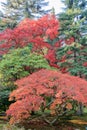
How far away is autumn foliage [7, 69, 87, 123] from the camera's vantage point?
1437cm

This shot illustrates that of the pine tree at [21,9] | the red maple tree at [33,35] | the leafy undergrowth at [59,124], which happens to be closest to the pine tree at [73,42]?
the red maple tree at [33,35]

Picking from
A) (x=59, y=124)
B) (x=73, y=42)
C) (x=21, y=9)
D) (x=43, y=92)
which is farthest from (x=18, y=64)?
(x=21, y=9)

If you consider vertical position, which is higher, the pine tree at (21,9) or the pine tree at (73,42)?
the pine tree at (21,9)

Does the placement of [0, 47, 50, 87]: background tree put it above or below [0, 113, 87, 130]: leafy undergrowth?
above

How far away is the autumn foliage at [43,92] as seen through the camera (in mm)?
14367

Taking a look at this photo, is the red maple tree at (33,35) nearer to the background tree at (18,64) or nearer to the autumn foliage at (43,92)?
the background tree at (18,64)

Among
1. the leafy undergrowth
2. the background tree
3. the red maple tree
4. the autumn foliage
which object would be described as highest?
the red maple tree

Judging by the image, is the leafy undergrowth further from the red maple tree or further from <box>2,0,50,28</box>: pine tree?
<box>2,0,50,28</box>: pine tree

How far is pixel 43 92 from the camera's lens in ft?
47.5

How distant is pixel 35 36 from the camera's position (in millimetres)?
21047

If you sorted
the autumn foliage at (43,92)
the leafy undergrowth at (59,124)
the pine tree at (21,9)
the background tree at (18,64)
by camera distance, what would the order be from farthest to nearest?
the pine tree at (21,9), the background tree at (18,64), the leafy undergrowth at (59,124), the autumn foliage at (43,92)

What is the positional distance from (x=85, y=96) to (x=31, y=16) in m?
17.1

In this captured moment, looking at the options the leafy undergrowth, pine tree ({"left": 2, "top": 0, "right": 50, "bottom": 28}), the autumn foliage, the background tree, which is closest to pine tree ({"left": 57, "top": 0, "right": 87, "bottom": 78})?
the background tree

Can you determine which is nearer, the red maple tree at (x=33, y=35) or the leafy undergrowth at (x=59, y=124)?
the leafy undergrowth at (x=59, y=124)
